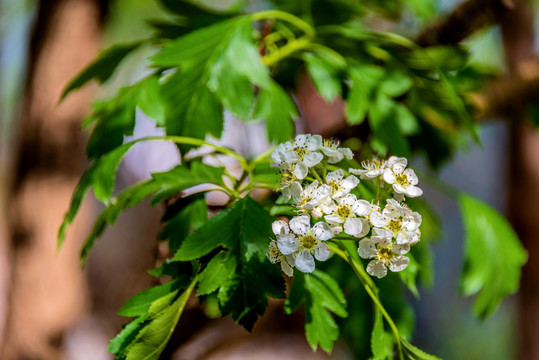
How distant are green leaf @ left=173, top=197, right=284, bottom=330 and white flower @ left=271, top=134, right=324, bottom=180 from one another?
56 mm

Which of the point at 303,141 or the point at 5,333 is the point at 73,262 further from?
the point at 303,141

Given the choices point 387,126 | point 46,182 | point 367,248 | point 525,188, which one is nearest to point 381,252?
point 367,248

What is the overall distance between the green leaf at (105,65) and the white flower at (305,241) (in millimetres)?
489

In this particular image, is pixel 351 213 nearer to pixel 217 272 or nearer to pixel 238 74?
pixel 217 272

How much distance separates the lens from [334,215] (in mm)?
409

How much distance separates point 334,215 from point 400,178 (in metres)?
0.09

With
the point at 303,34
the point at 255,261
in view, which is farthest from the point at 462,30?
the point at 255,261

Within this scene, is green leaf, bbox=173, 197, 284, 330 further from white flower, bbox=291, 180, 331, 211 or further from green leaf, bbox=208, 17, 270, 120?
green leaf, bbox=208, 17, 270, 120

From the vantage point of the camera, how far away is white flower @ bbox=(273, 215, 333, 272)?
0.40m

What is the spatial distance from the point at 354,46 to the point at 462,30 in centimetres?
24

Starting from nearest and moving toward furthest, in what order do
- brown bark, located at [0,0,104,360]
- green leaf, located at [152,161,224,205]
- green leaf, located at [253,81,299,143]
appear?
green leaf, located at [152,161,224,205] → green leaf, located at [253,81,299,143] → brown bark, located at [0,0,104,360]

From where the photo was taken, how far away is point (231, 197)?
0.56 meters

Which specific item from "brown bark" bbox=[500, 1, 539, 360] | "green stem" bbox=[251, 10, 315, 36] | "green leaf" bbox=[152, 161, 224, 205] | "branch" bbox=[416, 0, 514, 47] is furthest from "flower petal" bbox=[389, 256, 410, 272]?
"brown bark" bbox=[500, 1, 539, 360]

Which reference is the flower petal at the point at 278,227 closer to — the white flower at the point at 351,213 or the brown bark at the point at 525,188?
the white flower at the point at 351,213
